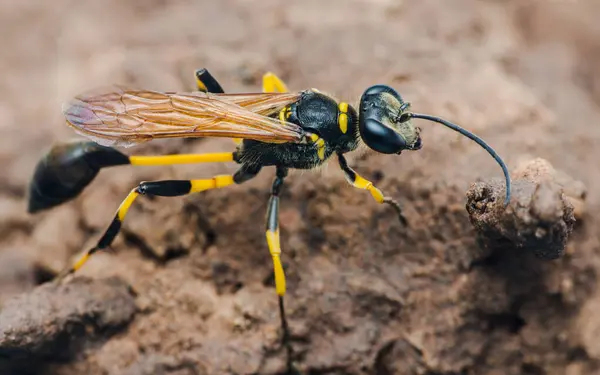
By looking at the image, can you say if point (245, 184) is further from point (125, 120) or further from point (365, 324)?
point (365, 324)

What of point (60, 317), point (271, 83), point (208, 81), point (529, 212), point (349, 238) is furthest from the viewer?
point (271, 83)

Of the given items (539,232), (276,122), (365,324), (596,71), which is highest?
(596,71)

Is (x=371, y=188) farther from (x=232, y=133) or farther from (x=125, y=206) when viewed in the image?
(x=125, y=206)

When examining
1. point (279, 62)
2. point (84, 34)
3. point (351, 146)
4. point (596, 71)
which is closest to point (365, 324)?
point (351, 146)

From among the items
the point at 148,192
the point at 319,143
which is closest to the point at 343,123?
the point at 319,143

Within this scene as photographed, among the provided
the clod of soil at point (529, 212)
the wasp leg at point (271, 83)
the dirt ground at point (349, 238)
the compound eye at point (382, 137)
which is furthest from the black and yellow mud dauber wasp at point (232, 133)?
the clod of soil at point (529, 212)

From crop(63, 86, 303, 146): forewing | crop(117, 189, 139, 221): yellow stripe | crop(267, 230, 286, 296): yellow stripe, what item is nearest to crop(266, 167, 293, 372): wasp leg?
crop(267, 230, 286, 296): yellow stripe

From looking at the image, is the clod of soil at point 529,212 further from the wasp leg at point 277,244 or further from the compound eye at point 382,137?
the wasp leg at point 277,244
